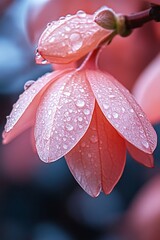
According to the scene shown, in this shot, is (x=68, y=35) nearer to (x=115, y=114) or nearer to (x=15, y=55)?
(x=115, y=114)

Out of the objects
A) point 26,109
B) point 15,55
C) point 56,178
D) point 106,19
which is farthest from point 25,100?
point 56,178

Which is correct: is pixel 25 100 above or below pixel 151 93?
above

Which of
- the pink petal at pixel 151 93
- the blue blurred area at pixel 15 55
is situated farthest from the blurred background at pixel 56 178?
the pink petal at pixel 151 93

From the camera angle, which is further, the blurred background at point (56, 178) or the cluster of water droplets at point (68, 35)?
the blurred background at point (56, 178)

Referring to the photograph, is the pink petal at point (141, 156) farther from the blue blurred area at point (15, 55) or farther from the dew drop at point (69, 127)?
the blue blurred area at point (15, 55)

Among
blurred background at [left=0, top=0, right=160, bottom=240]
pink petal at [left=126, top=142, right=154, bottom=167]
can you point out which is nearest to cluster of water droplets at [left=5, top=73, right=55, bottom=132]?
pink petal at [left=126, top=142, right=154, bottom=167]
